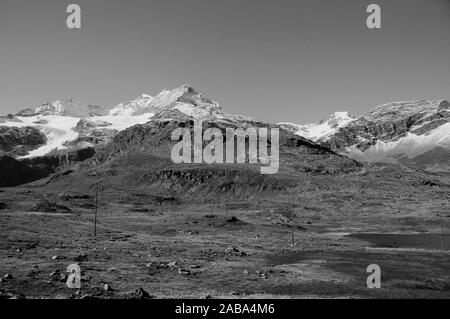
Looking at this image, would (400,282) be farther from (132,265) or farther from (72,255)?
(72,255)

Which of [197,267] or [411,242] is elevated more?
[197,267]

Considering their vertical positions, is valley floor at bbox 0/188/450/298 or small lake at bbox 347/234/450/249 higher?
valley floor at bbox 0/188/450/298

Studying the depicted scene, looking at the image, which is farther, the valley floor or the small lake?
the small lake

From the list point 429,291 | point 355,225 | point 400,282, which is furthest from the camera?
point 355,225

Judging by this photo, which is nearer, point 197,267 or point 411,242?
point 197,267

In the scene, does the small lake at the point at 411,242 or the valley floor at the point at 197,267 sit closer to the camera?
the valley floor at the point at 197,267

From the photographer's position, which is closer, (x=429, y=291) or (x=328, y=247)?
(x=429, y=291)

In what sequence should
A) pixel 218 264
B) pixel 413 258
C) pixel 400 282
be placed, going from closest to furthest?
pixel 400 282, pixel 218 264, pixel 413 258

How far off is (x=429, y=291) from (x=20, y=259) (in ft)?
149

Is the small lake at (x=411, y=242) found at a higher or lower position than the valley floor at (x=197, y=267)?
lower

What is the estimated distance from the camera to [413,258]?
7425 centimetres

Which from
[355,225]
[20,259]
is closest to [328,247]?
[20,259]
